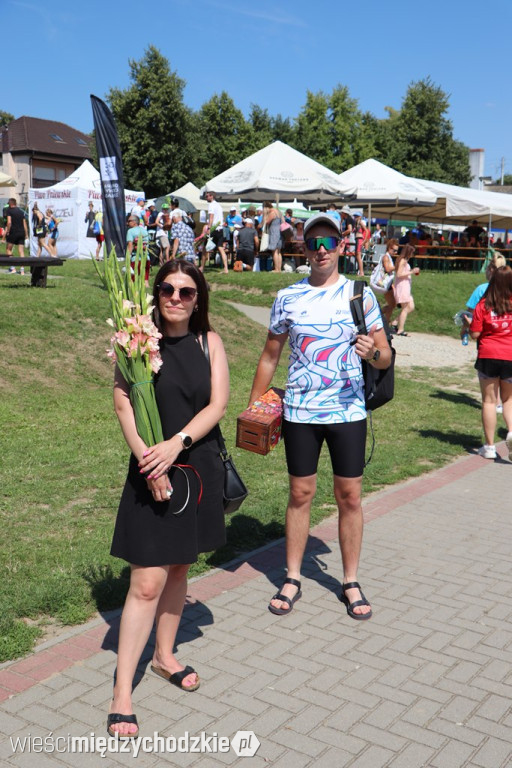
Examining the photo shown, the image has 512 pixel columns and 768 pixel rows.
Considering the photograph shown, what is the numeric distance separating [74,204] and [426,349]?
14.0 metres

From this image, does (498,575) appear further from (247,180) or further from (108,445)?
Answer: (247,180)

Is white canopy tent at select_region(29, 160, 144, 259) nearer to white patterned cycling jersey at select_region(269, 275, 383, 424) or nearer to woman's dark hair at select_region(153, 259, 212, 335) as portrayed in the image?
white patterned cycling jersey at select_region(269, 275, 383, 424)

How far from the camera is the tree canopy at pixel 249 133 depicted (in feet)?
157

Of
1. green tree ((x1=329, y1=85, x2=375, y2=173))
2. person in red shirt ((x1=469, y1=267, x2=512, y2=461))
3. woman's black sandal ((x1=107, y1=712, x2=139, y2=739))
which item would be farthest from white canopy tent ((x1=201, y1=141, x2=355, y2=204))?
green tree ((x1=329, y1=85, x2=375, y2=173))

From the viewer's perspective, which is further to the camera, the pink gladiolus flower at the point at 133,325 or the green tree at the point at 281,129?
the green tree at the point at 281,129

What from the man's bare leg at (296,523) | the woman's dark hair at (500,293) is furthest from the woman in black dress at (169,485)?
the woman's dark hair at (500,293)

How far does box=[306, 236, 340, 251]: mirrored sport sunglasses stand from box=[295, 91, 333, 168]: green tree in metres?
57.9

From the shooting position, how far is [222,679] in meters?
3.72

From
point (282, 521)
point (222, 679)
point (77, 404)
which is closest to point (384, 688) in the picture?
point (222, 679)

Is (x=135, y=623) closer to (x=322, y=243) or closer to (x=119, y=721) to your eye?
(x=119, y=721)

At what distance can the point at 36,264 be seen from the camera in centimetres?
1348

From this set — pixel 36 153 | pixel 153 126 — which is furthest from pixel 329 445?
pixel 36 153

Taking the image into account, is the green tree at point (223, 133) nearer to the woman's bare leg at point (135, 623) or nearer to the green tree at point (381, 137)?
the green tree at point (381, 137)

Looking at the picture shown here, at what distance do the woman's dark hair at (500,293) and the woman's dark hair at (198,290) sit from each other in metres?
4.89
